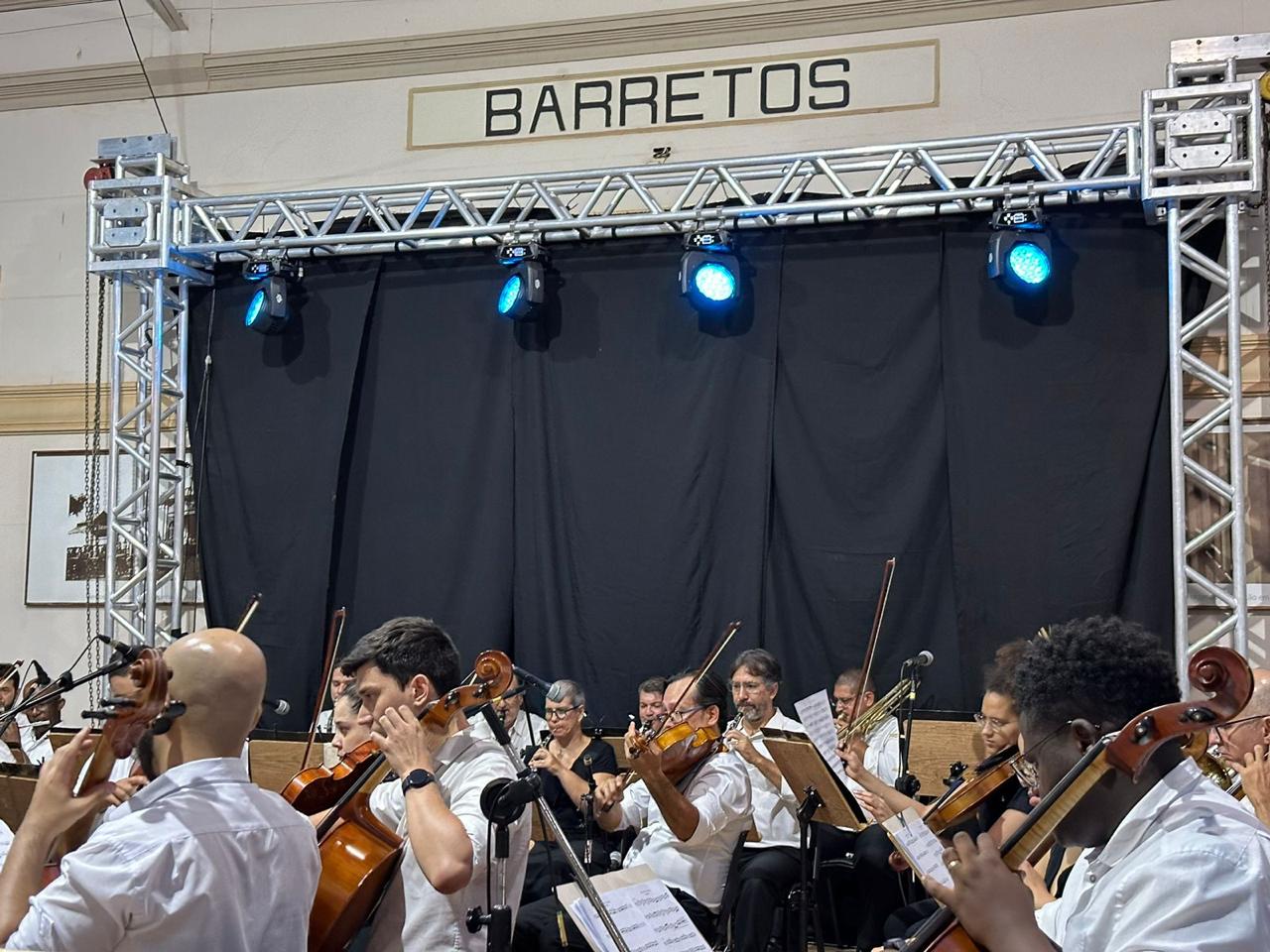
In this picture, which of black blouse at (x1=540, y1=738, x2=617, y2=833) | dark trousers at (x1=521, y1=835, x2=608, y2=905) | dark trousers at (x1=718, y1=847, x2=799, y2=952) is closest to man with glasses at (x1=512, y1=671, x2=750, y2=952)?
dark trousers at (x1=718, y1=847, x2=799, y2=952)

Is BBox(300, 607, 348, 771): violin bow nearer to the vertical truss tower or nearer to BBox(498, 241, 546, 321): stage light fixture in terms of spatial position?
BBox(498, 241, 546, 321): stage light fixture

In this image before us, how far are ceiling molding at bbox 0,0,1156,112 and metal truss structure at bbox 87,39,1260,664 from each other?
3.01ft

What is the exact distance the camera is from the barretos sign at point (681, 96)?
8.26m

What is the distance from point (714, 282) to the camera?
A: 766cm

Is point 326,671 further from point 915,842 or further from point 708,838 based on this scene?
point 915,842

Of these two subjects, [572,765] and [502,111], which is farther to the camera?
[502,111]

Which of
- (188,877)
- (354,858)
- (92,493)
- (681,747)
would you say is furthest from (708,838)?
(92,493)

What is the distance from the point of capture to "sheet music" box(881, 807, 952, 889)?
321 cm

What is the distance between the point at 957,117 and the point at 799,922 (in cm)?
479

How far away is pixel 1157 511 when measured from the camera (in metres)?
7.19

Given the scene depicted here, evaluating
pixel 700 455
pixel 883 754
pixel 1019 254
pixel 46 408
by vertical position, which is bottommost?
pixel 883 754


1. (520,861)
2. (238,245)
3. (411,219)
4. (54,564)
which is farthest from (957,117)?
(54,564)

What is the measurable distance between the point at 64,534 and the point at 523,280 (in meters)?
3.79

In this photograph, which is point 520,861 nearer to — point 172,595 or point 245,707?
point 245,707
